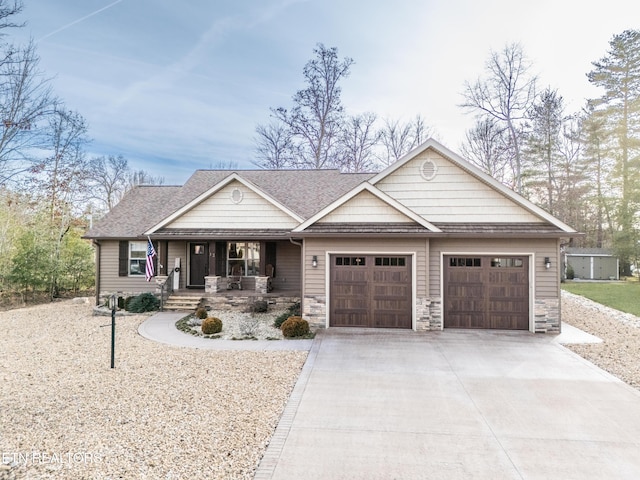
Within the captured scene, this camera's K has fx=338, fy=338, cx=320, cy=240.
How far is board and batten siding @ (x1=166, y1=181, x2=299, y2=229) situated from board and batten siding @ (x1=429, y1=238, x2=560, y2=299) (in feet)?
19.4

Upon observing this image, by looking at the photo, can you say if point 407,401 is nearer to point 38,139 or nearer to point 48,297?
point 38,139

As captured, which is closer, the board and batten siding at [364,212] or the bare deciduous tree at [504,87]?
the board and batten siding at [364,212]

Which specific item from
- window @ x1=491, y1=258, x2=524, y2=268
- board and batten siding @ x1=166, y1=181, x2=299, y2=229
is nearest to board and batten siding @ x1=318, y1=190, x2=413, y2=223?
window @ x1=491, y1=258, x2=524, y2=268

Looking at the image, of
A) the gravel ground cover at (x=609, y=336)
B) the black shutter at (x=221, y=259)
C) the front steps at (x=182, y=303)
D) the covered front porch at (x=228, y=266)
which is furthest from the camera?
the black shutter at (x=221, y=259)

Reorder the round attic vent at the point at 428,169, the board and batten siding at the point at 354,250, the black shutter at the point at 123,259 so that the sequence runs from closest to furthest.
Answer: the board and batten siding at the point at 354,250 → the round attic vent at the point at 428,169 → the black shutter at the point at 123,259

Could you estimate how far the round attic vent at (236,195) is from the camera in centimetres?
1390

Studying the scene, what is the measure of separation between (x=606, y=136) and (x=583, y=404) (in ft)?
99.3

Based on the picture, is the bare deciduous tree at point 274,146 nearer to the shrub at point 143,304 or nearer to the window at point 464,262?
the shrub at point 143,304

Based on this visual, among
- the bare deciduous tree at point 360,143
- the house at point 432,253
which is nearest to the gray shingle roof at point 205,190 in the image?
the house at point 432,253

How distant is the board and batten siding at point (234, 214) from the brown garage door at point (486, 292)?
652cm

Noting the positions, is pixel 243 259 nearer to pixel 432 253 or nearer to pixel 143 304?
pixel 143 304

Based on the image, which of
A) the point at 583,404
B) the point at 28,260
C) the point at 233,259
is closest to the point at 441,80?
the point at 233,259

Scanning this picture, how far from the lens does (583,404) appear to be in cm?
531

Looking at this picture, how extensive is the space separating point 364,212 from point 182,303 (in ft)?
26.3
